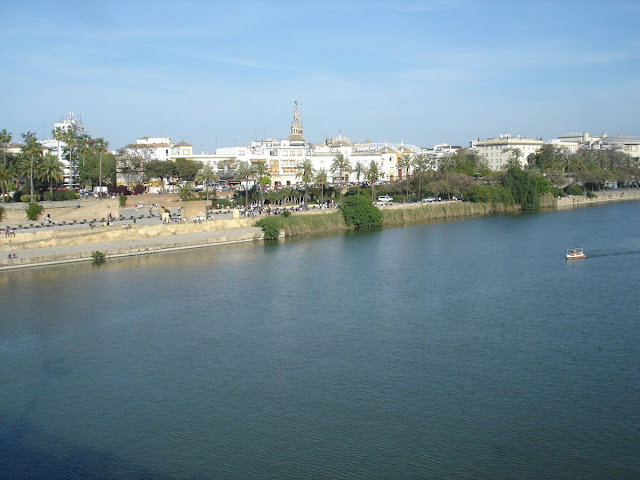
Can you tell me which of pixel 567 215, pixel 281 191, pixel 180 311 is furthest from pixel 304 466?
pixel 567 215

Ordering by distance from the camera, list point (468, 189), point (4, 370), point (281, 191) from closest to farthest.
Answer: point (4, 370) < point (281, 191) < point (468, 189)

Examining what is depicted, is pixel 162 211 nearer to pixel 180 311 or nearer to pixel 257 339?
pixel 180 311

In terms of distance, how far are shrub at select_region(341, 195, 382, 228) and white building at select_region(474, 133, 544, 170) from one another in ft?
131

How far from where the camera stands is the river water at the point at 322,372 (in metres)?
10.6

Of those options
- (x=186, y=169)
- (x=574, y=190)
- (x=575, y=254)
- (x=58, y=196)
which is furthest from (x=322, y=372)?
(x=574, y=190)

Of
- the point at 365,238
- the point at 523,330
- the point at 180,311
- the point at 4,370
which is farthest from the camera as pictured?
the point at 365,238

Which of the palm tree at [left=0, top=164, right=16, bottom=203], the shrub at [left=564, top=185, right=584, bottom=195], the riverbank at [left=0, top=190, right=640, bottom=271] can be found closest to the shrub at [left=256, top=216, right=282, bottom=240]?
the riverbank at [left=0, top=190, right=640, bottom=271]

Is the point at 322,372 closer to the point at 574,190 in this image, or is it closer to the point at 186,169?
the point at 186,169

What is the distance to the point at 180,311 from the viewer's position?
18.9m

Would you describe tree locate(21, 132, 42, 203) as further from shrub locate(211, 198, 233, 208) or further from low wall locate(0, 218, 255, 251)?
shrub locate(211, 198, 233, 208)

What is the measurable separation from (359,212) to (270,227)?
637 centimetres

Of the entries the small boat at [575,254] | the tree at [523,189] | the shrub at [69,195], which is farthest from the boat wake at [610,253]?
the shrub at [69,195]

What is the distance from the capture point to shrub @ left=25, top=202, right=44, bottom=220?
2984 centimetres

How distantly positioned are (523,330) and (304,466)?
8175mm
